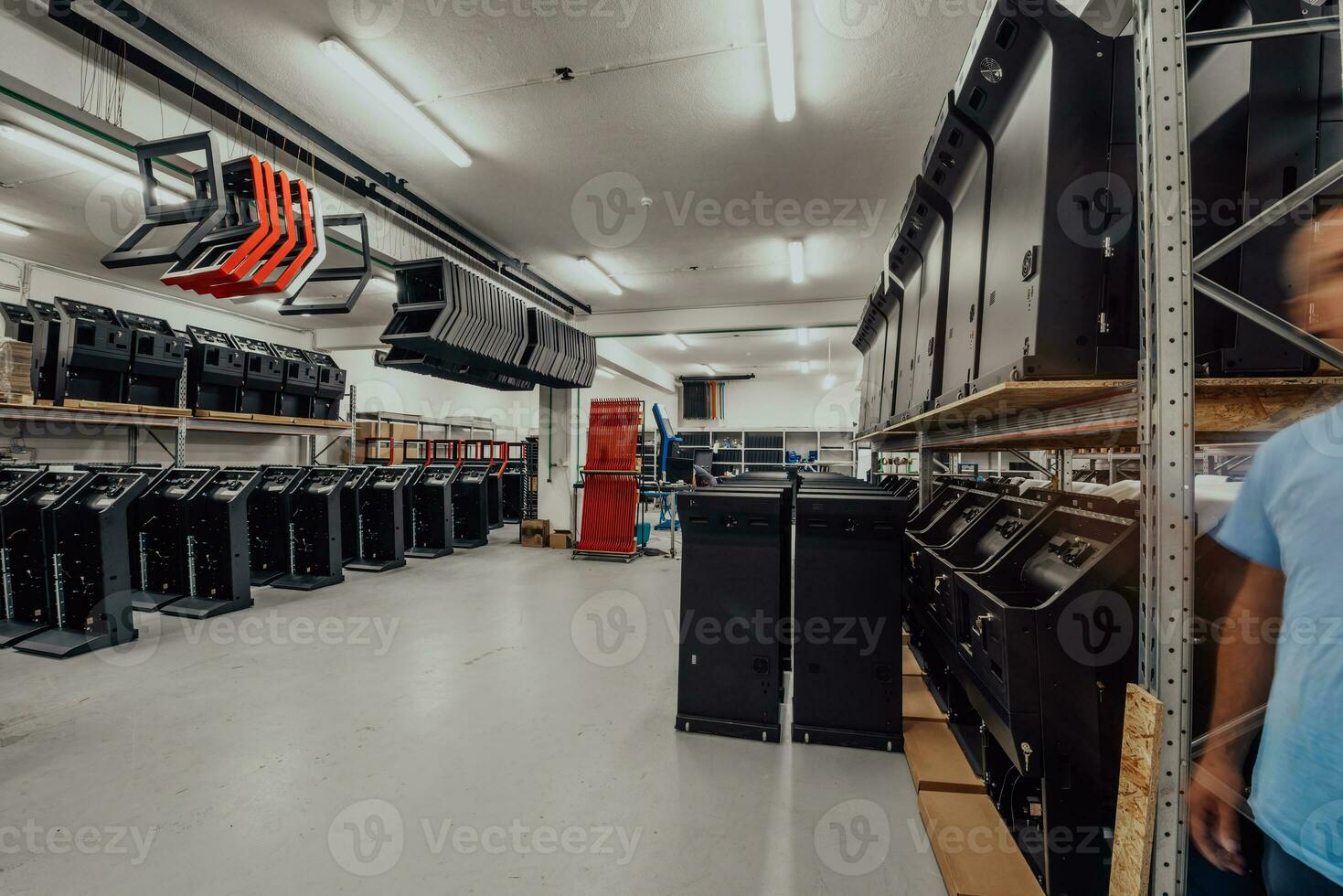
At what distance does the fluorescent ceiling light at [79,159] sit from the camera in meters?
3.82

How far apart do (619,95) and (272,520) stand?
517 cm

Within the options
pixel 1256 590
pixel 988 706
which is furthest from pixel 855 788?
pixel 1256 590

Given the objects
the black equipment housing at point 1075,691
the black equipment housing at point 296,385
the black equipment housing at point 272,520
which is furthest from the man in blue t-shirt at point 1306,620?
the black equipment housing at point 296,385

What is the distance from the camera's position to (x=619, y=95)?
3.49 meters

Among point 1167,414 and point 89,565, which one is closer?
point 1167,414

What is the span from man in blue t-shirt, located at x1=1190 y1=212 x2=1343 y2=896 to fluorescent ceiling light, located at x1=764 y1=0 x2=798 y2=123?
2363mm

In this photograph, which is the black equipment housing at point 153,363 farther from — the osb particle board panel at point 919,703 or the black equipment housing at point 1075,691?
the black equipment housing at point 1075,691

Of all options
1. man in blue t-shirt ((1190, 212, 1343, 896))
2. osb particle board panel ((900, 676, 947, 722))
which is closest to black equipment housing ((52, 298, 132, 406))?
osb particle board panel ((900, 676, 947, 722))

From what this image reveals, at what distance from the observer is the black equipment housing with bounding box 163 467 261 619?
4.55m

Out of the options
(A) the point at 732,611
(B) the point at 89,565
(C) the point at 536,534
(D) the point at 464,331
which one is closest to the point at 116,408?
(B) the point at 89,565

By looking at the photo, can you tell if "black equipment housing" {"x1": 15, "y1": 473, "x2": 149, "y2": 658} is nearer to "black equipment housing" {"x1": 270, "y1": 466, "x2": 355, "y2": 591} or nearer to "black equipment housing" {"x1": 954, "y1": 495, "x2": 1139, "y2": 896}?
"black equipment housing" {"x1": 270, "y1": 466, "x2": 355, "y2": 591}

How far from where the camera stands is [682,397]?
50.9ft

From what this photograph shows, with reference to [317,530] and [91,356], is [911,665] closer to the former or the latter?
[317,530]

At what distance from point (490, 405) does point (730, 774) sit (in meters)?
12.5
